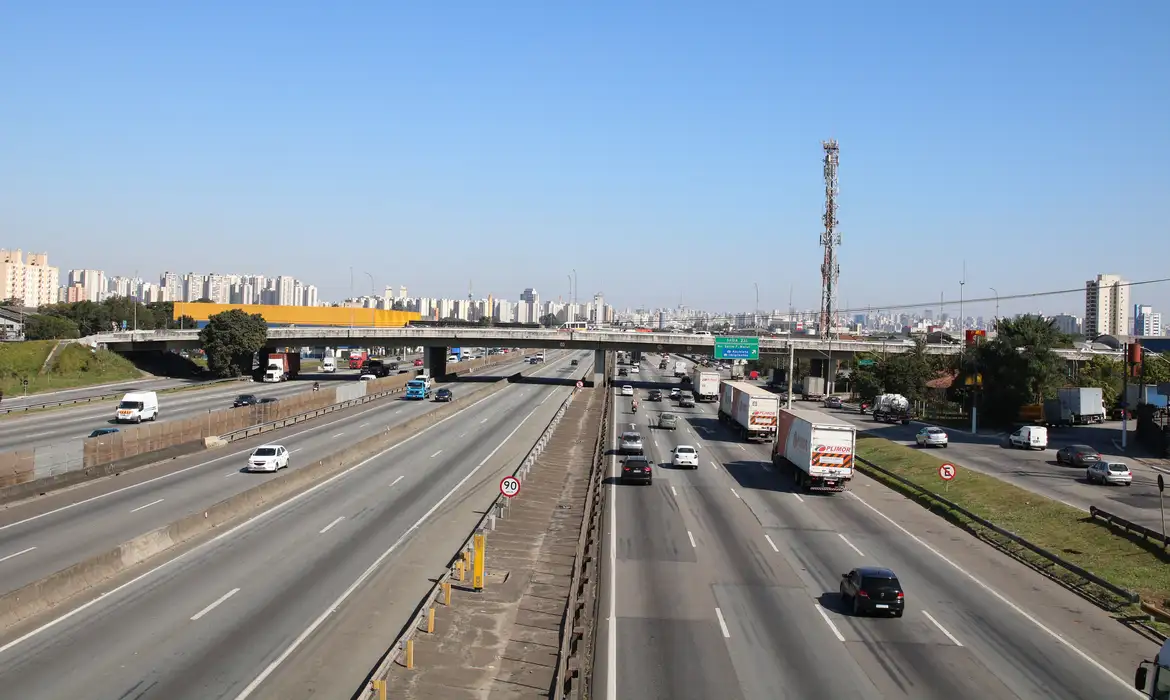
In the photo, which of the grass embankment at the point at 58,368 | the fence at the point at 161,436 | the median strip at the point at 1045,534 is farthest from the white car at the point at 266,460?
the grass embankment at the point at 58,368

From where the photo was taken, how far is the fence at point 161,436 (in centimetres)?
3472

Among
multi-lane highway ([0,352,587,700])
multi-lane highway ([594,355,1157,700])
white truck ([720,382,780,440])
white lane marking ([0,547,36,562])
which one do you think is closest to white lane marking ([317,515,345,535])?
multi-lane highway ([0,352,587,700])

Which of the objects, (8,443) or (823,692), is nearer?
(823,692)

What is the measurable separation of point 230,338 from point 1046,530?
86.4 metres

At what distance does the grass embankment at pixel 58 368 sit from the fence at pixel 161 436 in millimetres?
20879

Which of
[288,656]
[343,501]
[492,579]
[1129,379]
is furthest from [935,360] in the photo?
[288,656]

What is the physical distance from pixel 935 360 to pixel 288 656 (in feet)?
328

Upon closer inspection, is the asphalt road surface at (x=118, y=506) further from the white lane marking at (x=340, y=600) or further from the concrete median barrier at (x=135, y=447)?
the white lane marking at (x=340, y=600)

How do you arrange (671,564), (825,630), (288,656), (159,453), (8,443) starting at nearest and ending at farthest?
(288,656) < (825,630) < (671,564) < (159,453) < (8,443)

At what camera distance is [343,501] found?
Result: 36219 mm

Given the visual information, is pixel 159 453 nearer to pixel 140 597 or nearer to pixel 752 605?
pixel 140 597

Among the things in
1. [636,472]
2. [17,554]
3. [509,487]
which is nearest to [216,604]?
[17,554]

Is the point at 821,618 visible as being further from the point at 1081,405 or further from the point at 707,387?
the point at 707,387

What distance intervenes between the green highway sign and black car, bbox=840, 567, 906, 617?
72183 mm
